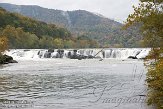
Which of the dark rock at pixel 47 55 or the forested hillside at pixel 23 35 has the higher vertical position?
the forested hillside at pixel 23 35

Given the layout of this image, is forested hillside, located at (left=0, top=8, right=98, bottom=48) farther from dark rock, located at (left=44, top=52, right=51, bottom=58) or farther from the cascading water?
dark rock, located at (left=44, top=52, right=51, bottom=58)

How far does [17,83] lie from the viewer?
35281mm

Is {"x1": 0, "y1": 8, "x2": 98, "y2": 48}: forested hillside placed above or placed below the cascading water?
above

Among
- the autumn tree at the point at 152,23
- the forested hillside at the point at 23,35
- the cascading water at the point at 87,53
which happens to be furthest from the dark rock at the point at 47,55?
Result: the autumn tree at the point at 152,23

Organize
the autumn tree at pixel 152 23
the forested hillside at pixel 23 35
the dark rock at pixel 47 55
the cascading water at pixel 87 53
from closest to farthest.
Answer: the autumn tree at pixel 152 23, the cascading water at pixel 87 53, the dark rock at pixel 47 55, the forested hillside at pixel 23 35

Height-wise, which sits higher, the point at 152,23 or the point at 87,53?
the point at 152,23

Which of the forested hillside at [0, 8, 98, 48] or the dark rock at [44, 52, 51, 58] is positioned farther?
the forested hillside at [0, 8, 98, 48]

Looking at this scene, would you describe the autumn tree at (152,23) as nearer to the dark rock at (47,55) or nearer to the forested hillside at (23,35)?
the dark rock at (47,55)

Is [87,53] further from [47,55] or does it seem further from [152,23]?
[152,23]

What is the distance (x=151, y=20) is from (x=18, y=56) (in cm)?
8541

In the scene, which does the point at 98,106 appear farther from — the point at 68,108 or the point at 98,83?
the point at 98,83

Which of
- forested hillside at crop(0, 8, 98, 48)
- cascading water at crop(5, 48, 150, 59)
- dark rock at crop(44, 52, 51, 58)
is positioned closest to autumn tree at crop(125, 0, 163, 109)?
cascading water at crop(5, 48, 150, 59)

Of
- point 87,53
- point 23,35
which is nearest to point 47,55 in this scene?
point 87,53

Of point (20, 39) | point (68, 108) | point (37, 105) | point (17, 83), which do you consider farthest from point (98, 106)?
point (20, 39)
